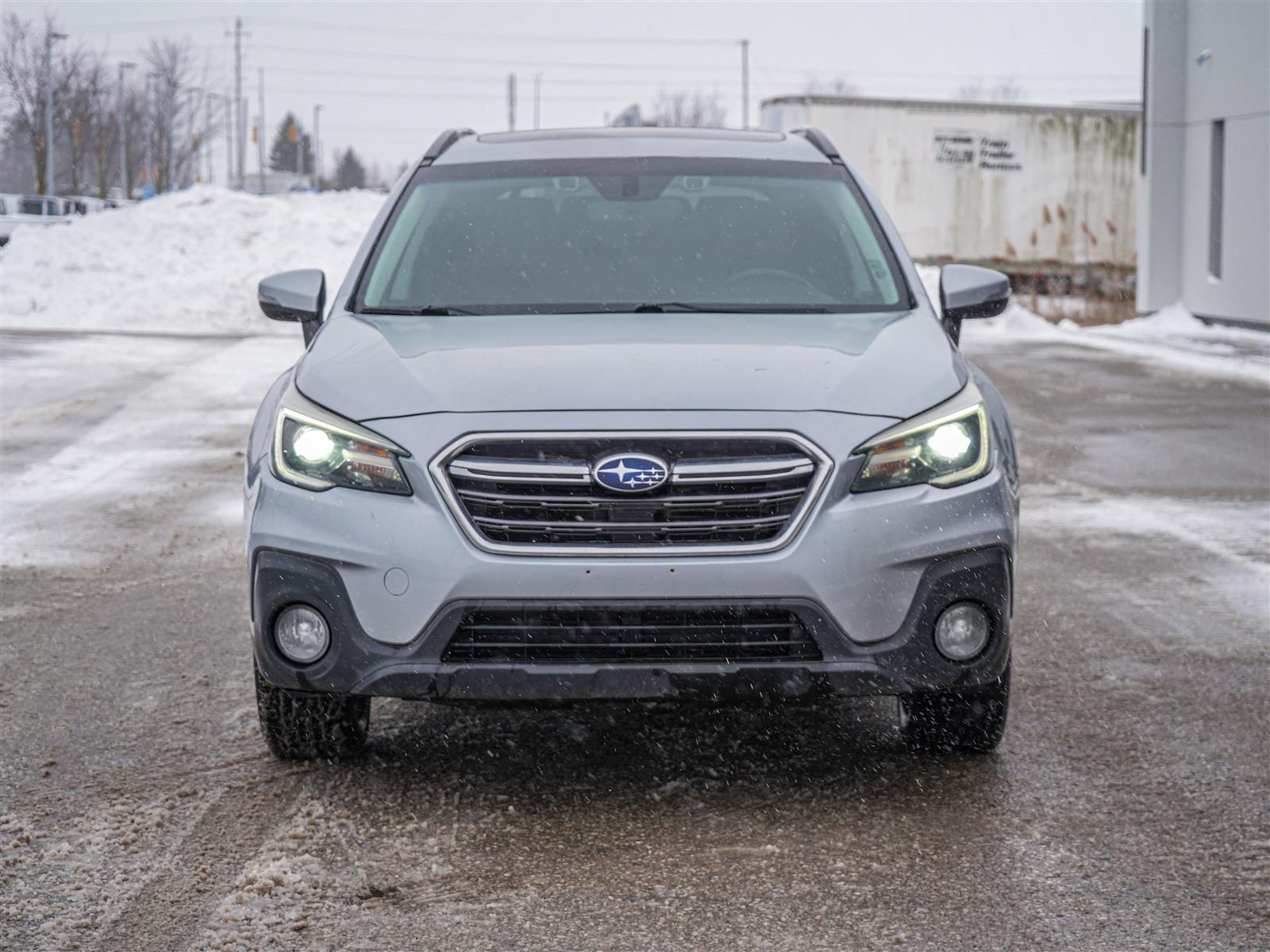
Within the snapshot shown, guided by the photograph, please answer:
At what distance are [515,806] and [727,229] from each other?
6.84 feet

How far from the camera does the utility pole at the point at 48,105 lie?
56.4 m

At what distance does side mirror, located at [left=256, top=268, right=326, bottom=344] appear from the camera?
481 cm

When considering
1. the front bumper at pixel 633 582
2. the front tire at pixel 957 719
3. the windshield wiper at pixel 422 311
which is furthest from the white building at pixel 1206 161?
the front bumper at pixel 633 582

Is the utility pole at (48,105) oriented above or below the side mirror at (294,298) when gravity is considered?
above

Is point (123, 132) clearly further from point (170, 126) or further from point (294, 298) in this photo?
point (294, 298)

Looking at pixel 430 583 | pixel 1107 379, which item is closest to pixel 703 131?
pixel 430 583

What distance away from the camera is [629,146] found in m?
5.49

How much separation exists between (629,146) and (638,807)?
101 inches

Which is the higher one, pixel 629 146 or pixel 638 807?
pixel 629 146

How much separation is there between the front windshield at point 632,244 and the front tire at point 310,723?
1.23m

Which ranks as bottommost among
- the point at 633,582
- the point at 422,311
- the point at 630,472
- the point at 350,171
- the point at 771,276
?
the point at 633,582

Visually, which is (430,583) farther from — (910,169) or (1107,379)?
(910,169)

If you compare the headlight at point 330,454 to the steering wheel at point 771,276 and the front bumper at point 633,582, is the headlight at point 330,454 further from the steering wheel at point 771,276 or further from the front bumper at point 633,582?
the steering wheel at point 771,276

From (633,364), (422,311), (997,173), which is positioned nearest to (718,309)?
(633,364)
